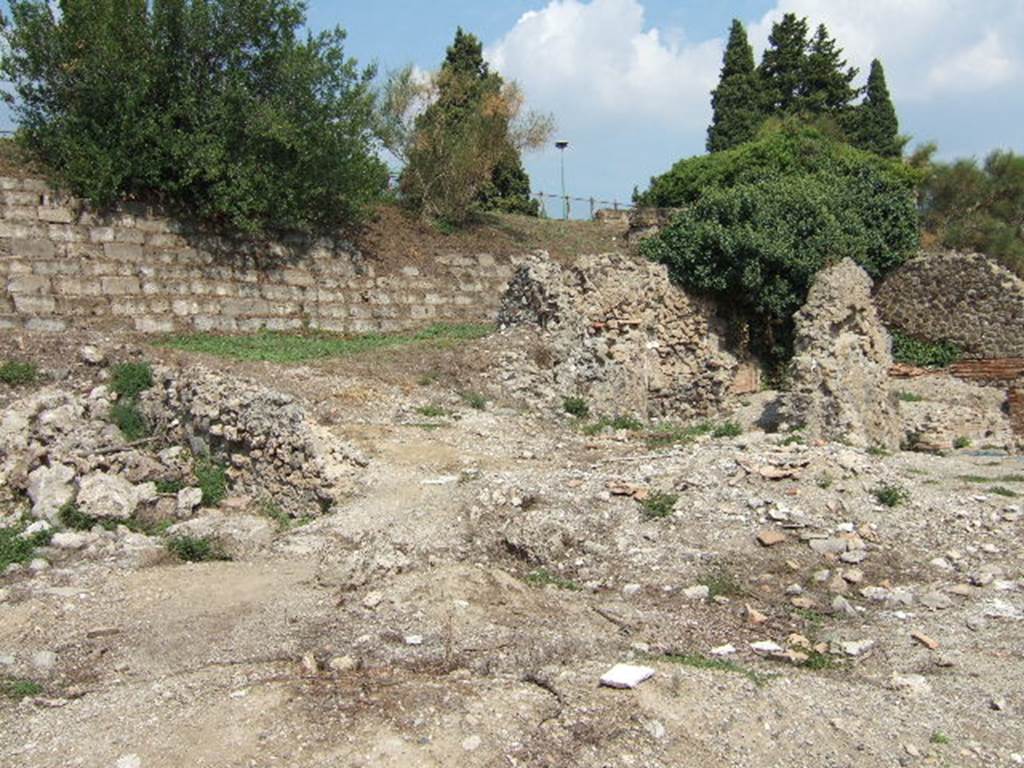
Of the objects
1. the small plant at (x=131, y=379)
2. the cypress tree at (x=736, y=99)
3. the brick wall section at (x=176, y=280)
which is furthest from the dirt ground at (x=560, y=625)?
the cypress tree at (x=736, y=99)

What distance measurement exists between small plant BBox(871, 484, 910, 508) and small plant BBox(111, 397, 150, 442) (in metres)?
7.53

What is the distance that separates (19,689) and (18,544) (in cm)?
305

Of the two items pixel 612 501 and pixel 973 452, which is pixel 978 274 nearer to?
pixel 973 452

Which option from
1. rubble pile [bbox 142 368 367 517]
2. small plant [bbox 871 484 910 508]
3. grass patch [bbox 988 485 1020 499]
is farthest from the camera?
rubble pile [bbox 142 368 367 517]

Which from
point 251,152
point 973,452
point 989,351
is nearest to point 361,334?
point 251,152

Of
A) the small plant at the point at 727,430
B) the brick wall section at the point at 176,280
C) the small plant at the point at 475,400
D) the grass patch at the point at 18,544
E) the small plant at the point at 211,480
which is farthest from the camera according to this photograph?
the brick wall section at the point at 176,280

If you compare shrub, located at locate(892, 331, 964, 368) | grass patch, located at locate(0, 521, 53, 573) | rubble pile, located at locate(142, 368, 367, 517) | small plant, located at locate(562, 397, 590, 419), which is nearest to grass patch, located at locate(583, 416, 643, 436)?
small plant, located at locate(562, 397, 590, 419)

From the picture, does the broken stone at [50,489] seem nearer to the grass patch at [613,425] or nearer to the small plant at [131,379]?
the small plant at [131,379]

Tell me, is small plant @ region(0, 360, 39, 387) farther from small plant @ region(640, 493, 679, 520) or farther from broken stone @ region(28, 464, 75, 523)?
small plant @ region(640, 493, 679, 520)

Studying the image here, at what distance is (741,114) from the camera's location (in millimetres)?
35438

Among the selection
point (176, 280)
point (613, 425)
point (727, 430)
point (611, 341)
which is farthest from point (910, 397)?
point (176, 280)

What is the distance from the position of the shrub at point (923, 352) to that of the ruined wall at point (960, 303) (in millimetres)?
123

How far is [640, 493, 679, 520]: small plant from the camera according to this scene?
25.4 ft

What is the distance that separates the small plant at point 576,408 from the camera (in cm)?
1291
